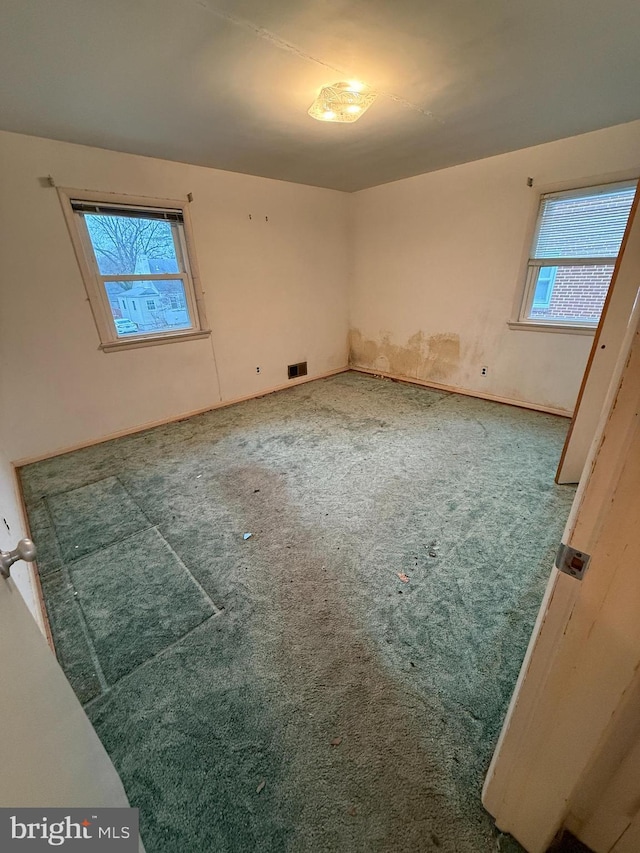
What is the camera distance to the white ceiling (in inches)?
52.6

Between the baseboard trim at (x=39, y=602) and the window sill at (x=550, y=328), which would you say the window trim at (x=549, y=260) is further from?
the baseboard trim at (x=39, y=602)

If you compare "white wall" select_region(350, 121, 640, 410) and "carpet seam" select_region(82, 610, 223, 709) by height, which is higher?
"white wall" select_region(350, 121, 640, 410)

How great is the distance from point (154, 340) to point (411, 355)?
3.02 metres

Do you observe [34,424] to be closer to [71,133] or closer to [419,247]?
[71,133]

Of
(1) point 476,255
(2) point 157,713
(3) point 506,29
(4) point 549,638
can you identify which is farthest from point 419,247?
(2) point 157,713

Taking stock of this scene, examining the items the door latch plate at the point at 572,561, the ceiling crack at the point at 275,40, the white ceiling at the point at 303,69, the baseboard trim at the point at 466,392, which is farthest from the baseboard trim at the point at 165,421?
the door latch plate at the point at 572,561

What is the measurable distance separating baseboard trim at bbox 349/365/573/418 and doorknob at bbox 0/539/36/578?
397cm

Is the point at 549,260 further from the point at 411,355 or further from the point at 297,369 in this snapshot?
the point at 297,369

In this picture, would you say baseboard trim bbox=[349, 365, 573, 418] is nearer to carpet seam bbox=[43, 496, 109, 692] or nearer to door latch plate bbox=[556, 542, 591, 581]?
door latch plate bbox=[556, 542, 591, 581]

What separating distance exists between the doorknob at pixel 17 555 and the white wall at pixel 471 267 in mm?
3915

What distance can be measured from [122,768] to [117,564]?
935 mm

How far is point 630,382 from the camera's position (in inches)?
17.8

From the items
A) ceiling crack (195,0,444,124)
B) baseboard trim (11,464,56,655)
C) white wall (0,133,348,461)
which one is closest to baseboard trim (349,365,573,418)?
white wall (0,133,348,461)

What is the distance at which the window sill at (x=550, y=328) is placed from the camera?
117 inches
